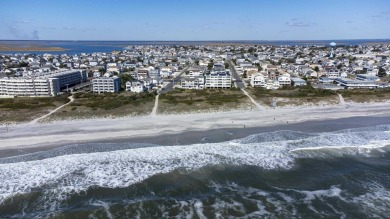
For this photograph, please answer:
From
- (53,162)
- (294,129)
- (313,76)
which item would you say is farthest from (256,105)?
(313,76)

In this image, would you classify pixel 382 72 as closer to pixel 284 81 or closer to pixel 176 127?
pixel 284 81

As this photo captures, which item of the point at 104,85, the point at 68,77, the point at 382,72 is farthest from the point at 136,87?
the point at 382,72

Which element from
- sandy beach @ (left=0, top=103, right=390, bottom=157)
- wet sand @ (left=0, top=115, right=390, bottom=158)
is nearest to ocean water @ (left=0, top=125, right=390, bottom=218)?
wet sand @ (left=0, top=115, right=390, bottom=158)

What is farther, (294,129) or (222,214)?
(294,129)

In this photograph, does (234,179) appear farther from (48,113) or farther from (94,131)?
(48,113)

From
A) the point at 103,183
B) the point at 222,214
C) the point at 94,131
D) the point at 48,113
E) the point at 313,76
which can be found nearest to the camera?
the point at 222,214

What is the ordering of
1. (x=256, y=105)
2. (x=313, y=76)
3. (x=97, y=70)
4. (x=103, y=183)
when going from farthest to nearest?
(x=97, y=70) → (x=313, y=76) → (x=256, y=105) → (x=103, y=183)
